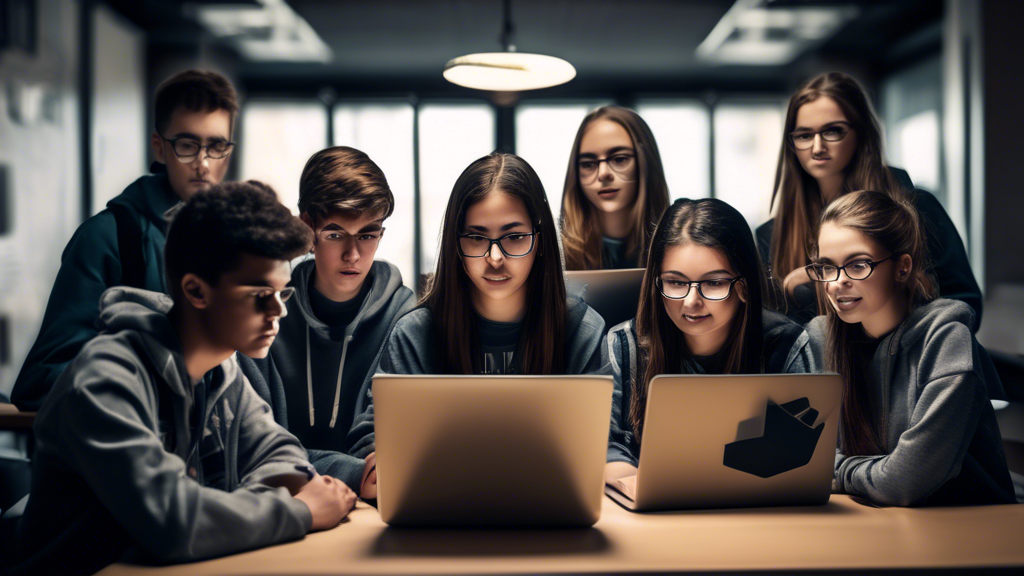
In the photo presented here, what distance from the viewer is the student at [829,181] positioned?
1.76 metres

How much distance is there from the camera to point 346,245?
5.12 feet

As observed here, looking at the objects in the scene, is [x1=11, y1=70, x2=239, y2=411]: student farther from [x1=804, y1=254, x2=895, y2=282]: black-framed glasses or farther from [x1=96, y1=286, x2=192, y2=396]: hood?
[x1=804, y1=254, x2=895, y2=282]: black-framed glasses

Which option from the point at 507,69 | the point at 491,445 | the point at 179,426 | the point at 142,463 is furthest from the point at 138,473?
the point at 507,69

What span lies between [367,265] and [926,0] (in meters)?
5.27

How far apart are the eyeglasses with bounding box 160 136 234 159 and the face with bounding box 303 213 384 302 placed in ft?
0.76

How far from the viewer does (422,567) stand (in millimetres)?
926

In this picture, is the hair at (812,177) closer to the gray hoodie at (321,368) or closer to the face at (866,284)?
the face at (866,284)

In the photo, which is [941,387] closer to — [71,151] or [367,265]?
[367,265]

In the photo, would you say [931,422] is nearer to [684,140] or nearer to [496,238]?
[496,238]

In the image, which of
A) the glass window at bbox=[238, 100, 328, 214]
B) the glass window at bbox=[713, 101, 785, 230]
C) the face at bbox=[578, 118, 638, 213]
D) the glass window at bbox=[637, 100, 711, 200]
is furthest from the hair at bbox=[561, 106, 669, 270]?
the glass window at bbox=[238, 100, 328, 214]

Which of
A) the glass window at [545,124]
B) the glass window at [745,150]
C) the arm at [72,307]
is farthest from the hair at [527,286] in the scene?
the glass window at [745,150]

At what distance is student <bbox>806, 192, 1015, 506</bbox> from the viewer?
1.25 meters

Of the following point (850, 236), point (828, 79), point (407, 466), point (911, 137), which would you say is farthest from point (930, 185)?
point (407, 466)

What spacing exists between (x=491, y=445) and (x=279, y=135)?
19.5 feet
